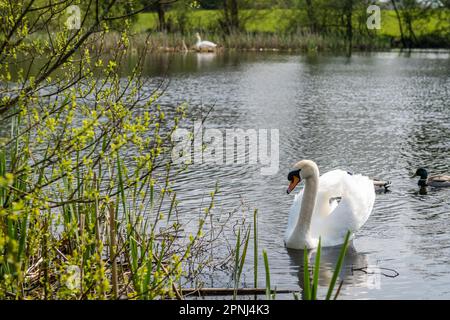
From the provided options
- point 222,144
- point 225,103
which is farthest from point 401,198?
point 225,103

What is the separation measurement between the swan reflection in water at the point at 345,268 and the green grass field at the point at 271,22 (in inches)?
1928

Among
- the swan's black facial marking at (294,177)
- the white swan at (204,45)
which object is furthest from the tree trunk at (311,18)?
the swan's black facial marking at (294,177)

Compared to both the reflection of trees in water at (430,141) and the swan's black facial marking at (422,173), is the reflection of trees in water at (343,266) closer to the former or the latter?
the swan's black facial marking at (422,173)

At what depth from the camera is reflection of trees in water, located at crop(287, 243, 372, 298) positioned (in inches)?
336

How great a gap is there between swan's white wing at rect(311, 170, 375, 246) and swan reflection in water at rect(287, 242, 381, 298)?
0.22 metres

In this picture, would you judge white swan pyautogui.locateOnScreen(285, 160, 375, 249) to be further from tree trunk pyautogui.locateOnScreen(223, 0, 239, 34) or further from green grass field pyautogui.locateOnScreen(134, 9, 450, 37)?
tree trunk pyautogui.locateOnScreen(223, 0, 239, 34)

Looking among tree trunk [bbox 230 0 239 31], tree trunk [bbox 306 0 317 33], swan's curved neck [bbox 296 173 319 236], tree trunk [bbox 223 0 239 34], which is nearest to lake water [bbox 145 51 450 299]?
swan's curved neck [bbox 296 173 319 236]

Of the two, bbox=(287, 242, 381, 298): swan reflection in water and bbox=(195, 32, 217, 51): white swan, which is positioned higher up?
bbox=(195, 32, 217, 51): white swan

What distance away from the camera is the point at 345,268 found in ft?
29.6

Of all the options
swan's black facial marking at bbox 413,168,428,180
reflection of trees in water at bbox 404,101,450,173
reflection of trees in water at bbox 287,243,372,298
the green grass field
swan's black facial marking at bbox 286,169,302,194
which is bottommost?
reflection of trees in water at bbox 404,101,450,173

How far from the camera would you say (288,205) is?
11.8 meters

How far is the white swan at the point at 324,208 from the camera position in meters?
9.73

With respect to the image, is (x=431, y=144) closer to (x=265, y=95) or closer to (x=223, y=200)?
(x=223, y=200)

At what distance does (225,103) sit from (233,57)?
23.3 m
